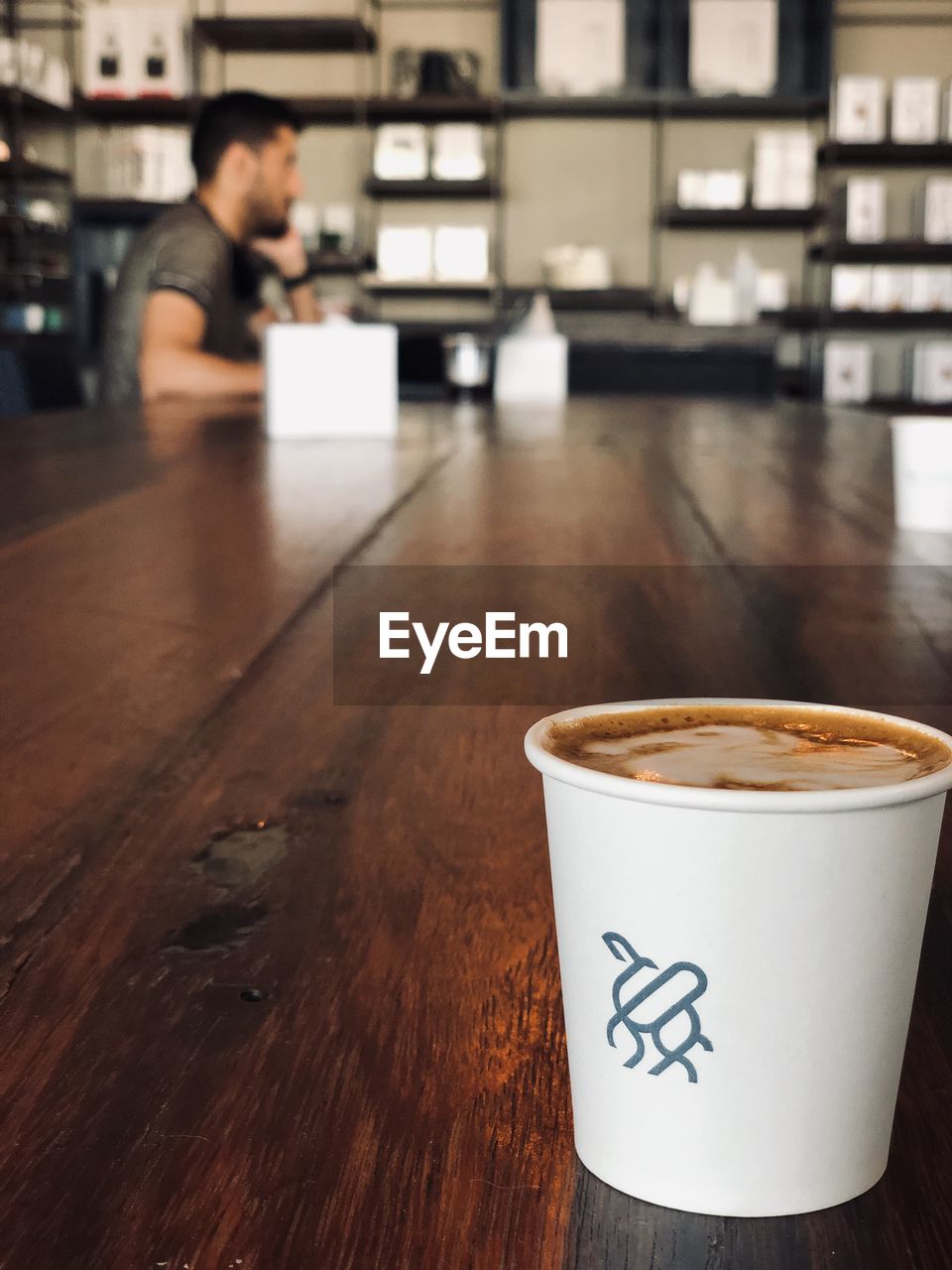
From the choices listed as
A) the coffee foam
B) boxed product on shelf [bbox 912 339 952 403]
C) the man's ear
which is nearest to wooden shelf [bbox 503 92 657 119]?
boxed product on shelf [bbox 912 339 952 403]

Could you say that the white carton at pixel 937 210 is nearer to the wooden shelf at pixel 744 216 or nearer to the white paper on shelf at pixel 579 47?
the wooden shelf at pixel 744 216

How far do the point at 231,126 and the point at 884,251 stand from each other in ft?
10.6

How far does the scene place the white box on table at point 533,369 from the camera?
3.06m

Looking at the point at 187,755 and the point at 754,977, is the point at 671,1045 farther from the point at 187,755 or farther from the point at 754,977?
the point at 187,755

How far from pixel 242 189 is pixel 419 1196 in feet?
10.8

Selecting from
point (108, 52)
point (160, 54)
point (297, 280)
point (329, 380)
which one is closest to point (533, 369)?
point (297, 280)

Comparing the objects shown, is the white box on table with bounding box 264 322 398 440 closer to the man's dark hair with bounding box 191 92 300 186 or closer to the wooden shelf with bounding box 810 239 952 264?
the man's dark hair with bounding box 191 92 300 186

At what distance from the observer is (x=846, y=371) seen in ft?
18.9

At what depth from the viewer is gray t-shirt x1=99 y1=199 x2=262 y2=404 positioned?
2.94 metres

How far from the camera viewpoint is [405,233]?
5.76 metres

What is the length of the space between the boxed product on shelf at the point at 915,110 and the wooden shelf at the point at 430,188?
1.61 metres

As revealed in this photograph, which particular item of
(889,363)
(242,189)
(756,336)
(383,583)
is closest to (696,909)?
(383,583)

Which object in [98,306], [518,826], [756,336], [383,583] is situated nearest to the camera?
[518,826]

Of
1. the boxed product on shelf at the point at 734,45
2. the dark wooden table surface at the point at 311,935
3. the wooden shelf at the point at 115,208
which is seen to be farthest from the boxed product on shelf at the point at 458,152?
the dark wooden table surface at the point at 311,935
